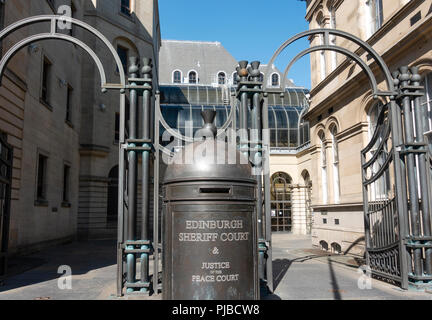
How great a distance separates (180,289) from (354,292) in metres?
4.30

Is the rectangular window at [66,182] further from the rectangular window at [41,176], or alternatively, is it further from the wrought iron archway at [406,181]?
the wrought iron archway at [406,181]

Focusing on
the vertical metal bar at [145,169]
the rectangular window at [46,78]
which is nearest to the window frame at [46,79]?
the rectangular window at [46,78]

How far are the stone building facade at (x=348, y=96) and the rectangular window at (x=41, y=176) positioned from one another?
1219 centimetres

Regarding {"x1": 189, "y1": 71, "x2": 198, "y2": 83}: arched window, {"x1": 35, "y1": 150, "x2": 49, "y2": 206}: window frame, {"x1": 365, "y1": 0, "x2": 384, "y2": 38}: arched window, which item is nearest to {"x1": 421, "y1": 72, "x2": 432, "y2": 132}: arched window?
{"x1": 365, "y1": 0, "x2": 384, "y2": 38}: arched window

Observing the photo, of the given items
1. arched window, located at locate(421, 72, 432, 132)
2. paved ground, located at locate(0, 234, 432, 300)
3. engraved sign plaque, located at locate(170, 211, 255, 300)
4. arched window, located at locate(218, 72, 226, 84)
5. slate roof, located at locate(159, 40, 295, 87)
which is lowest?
paved ground, located at locate(0, 234, 432, 300)

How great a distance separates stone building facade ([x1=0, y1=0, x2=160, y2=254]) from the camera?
14273 millimetres

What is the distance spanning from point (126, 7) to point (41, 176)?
16.3 meters

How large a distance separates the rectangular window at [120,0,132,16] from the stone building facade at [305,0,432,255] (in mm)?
15399

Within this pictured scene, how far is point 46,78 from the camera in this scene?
60.5ft

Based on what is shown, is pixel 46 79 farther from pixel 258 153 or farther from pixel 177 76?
pixel 177 76

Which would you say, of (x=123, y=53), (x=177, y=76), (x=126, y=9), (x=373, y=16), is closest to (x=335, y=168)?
(x=373, y=16)

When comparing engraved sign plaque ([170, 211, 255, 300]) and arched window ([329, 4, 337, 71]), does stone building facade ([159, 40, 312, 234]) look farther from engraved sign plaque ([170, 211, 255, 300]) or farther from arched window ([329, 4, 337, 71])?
engraved sign plaque ([170, 211, 255, 300])

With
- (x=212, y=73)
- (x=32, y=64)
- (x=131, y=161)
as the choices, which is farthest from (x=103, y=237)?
(x=212, y=73)

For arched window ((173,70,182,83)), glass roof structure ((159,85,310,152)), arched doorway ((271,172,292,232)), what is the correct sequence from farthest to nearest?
arched window ((173,70,182,83))
glass roof structure ((159,85,310,152))
arched doorway ((271,172,292,232))
